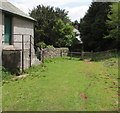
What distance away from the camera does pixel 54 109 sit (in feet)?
15.2

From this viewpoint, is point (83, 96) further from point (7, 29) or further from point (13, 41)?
point (7, 29)

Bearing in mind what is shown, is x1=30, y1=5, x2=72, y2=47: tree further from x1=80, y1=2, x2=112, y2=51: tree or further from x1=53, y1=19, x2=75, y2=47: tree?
x1=80, y1=2, x2=112, y2=51: tree

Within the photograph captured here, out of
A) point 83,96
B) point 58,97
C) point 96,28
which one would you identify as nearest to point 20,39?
point 58,97

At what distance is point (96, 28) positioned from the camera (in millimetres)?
27391

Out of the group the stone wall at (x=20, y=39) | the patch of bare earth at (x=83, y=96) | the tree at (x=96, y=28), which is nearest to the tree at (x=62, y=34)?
the tree at (x=96, y=28)

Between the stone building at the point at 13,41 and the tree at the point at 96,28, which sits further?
the tree at the point at 96,28

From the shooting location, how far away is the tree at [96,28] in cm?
2727

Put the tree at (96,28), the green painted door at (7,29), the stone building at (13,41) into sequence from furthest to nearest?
the tree at (96,28)
the green painted door at (7,29)
the stone building at (13,41)

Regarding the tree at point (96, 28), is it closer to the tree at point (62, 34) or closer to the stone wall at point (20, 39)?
the tree at point (62, 34)

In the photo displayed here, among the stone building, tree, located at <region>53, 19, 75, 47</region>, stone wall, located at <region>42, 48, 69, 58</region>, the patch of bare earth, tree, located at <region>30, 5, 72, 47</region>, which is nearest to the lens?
the patch of bare earth

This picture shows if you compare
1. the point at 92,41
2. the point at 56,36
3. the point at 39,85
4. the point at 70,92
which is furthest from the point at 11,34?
the point at 92,41

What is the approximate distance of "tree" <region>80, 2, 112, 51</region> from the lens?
27266 millimetres

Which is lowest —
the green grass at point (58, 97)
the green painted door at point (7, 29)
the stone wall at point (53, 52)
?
the green grass at point (58, 97)

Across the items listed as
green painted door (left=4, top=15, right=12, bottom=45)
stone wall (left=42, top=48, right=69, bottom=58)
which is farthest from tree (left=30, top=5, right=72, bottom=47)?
green painted door (left=4, top=15, right=12, bottom=45)
